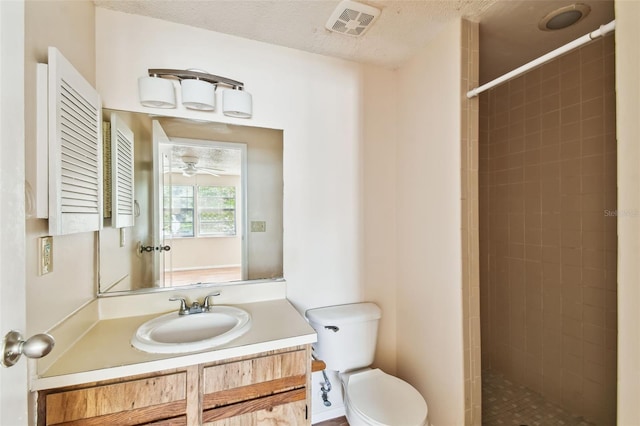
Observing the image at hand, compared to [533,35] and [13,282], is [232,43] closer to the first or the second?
[13,282]

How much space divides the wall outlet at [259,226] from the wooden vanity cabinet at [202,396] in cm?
71

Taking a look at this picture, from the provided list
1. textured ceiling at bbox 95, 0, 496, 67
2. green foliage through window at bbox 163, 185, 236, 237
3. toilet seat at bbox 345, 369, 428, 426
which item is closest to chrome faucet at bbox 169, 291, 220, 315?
green foliage through window at bbox 163, 185, 236, 237

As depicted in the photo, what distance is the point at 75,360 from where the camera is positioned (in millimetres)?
981

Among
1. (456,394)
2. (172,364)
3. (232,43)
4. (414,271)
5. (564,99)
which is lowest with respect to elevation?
(456,394)

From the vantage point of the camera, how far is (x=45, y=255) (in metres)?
0.92

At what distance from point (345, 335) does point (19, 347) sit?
4.43 ft

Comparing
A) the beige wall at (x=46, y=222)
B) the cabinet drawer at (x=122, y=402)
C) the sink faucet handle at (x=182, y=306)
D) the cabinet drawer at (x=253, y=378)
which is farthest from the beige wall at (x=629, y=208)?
the beige wall at (x=46, y=222)

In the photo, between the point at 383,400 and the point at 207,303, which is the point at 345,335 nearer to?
the point at 383,400

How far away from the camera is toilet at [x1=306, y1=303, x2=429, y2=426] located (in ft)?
4.51

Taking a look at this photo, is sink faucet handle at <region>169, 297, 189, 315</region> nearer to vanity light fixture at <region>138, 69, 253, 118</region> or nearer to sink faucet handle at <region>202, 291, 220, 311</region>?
sink faucet handle at <region>202, 291, 220, 311</region>

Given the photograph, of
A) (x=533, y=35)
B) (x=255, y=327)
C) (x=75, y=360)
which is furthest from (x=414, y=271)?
(x=75, y=360)

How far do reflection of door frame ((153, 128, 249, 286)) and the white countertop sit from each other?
0.32 m

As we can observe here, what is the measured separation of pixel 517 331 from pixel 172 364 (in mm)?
2306

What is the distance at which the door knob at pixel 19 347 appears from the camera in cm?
57
